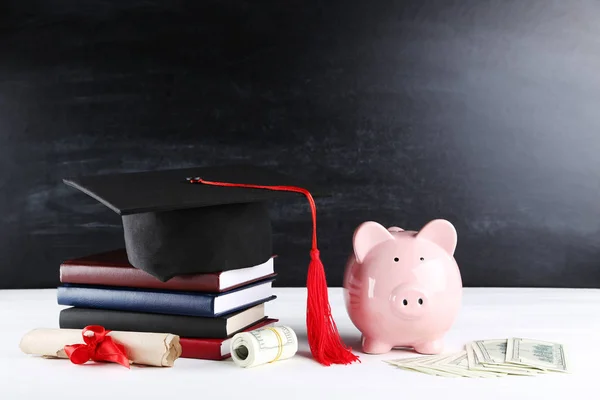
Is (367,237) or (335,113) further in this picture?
(335,113)

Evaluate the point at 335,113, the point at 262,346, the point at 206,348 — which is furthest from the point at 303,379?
the point at 335,113

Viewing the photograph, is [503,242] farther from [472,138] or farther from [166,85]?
[166,85]

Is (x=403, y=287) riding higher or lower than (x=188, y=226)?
lower

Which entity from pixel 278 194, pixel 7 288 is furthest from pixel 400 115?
pixel 7 288

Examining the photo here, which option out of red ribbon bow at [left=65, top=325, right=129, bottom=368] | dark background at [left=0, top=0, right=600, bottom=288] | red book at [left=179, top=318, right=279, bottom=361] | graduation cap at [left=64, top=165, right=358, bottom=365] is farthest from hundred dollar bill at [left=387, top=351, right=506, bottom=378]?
dark background at [left=0, top=0, right=600, bottom=288]

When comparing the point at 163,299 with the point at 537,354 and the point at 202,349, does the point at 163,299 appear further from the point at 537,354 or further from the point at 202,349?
the point at 537,354

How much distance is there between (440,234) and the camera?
1.50m

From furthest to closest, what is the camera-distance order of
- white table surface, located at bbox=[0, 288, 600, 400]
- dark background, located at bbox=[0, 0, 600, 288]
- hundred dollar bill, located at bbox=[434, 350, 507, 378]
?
dark background, located at bbox=[0, 0, 600, 288] → hundred dollar bill, located at bbox=[434, 350, 507, 378] → white table surface, located at bbox=[0, 288, 600, 400]

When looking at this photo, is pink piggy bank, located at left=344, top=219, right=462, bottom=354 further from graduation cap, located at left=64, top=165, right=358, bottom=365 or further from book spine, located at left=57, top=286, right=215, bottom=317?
book spine, located at left=57, top=286, right=215, bottom=317

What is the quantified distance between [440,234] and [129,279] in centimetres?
60

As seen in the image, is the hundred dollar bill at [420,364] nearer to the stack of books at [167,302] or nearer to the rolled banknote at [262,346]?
the rolled banknote at [262,346]

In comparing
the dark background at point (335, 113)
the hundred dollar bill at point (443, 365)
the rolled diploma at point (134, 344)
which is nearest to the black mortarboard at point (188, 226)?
the rolled diploma at point (134, 344)

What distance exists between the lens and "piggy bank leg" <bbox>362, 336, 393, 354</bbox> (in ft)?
4.95

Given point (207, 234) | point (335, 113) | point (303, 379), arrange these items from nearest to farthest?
point (303, 379) < point (207, 234) < point (335, 113)
